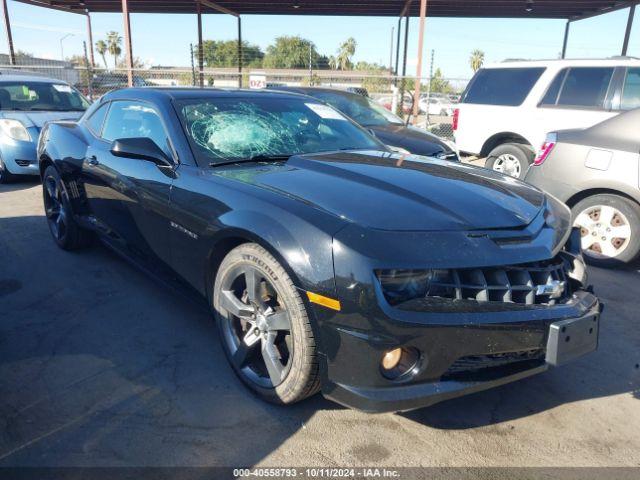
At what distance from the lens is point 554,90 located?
7.10 m

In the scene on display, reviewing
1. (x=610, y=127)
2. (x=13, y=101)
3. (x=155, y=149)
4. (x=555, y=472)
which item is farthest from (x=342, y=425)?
(x=13, y=101)

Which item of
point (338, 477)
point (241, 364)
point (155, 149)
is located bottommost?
point (338, 477)

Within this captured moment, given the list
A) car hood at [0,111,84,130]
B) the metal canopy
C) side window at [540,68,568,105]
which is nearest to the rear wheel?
side window at [540,68,568,105]

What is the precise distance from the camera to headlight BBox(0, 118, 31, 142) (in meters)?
7.40

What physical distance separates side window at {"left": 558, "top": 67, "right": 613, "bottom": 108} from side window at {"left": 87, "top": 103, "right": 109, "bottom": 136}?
5969 mm

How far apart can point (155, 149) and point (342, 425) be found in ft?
6.18

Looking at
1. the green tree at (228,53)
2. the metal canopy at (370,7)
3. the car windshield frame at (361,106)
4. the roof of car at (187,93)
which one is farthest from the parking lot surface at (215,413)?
the green tree at (228,53)

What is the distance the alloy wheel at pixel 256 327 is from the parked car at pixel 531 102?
5907 mm

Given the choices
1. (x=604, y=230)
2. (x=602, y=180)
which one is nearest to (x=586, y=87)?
(x=602, y=180)

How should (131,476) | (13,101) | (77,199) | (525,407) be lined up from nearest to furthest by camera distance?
(131,476) → (525,407) → (77,199) → (13,101)

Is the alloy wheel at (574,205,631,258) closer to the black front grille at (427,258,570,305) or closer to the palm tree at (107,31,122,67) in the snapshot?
the black front grille at (427,258,570,305)

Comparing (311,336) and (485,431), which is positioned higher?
(311,336)

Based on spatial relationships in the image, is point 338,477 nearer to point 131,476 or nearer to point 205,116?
point 131,476

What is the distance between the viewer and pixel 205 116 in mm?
3193
